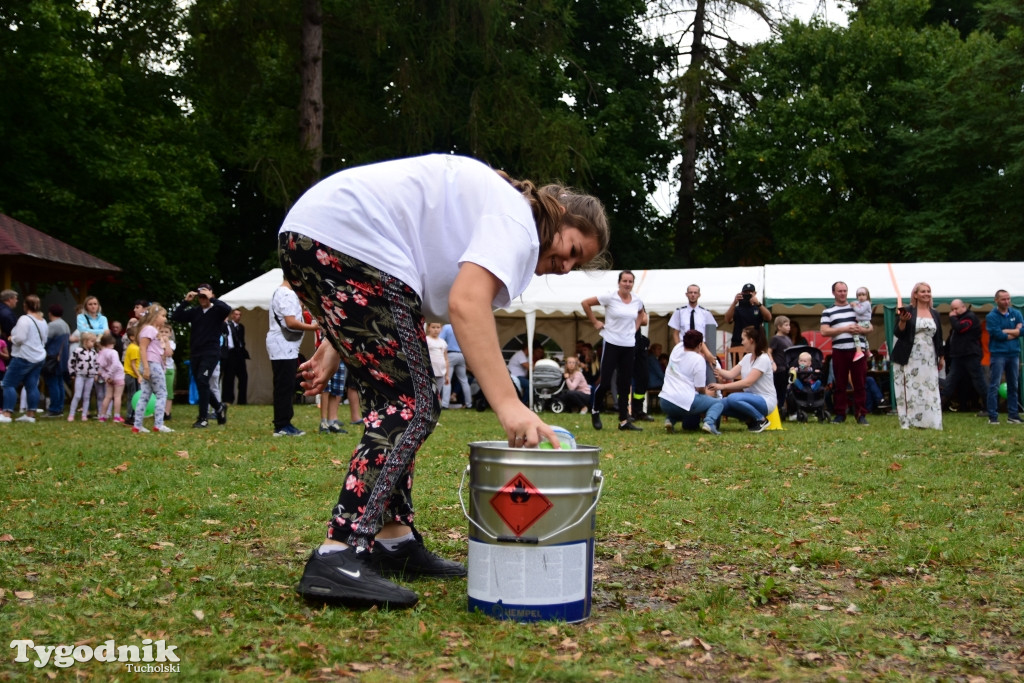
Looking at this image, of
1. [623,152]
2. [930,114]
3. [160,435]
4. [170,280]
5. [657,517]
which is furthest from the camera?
[623,152]

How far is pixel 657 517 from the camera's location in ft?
17.9

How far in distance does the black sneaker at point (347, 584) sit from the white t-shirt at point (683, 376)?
8.98 meters

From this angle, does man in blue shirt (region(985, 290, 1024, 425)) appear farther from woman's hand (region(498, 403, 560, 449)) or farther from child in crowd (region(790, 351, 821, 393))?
woman's hand (region(498, 403, 560, 449))

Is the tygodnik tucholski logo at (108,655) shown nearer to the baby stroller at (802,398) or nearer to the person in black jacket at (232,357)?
the baby stroller at (802,398)

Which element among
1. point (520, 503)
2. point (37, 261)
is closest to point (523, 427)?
point (520, 503)

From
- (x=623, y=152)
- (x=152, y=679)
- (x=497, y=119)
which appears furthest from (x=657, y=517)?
(x=623, y=152)

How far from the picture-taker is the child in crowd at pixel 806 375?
49.1 feet

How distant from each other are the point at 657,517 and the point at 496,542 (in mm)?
2376

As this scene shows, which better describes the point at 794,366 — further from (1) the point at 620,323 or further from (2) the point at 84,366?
(2) the point at 84,366

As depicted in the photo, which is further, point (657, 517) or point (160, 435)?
point (160, 435)

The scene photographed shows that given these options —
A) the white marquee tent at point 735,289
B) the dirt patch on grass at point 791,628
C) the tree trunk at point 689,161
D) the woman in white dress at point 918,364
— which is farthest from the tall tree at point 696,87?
the dirt patch on grass at point 791,628

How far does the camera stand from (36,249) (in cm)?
1930

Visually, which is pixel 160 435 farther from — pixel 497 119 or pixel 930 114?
pixel 930 114

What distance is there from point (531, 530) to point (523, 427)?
1.17 feet
